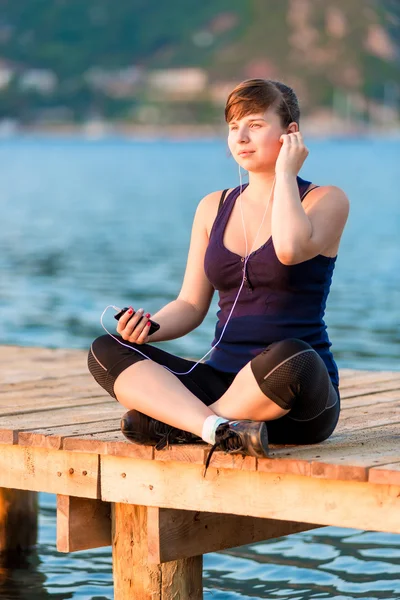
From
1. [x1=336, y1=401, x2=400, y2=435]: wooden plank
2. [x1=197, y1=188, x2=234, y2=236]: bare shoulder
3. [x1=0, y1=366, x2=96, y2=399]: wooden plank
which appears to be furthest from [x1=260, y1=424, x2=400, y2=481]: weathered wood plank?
[x1=0, y1=366, x2=96, y2=399]: wooden plank

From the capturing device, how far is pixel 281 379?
500 cm

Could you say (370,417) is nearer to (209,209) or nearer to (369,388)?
(369,388)

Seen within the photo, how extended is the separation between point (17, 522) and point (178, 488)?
2.68 m

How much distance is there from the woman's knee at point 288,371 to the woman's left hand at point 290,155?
0.68 metres

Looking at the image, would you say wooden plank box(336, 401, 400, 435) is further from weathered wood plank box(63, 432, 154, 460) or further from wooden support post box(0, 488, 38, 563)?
wooden support post box(0, 488, 38, 563)

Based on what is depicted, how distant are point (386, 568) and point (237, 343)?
8.73 feet

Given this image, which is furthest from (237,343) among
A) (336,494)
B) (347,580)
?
(347,580)

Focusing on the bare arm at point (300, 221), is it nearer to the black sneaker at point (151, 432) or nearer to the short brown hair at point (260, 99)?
the short brown hair at point (260, 99)

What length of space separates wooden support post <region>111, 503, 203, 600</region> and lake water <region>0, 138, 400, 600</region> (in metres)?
1.66

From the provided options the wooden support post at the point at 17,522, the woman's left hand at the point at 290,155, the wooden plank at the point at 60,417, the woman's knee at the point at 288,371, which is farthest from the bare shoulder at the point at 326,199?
the wooden support post at the point at 17,522

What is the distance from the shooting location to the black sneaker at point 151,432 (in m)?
5.25

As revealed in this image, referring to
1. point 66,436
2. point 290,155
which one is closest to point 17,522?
point 66,436

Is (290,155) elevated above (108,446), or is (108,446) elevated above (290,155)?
(290,155)

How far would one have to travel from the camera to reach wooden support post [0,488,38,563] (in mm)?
7602
